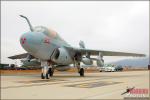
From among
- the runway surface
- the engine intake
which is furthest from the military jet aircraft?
the runway surface

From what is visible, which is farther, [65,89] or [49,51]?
[49,51]

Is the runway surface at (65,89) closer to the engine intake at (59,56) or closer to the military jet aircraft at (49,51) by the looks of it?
the military jet aircraft at (49,51)

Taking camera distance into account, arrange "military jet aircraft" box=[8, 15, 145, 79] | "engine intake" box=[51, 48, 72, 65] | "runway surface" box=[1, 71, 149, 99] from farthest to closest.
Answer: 1. "engine intake" box=[51, 48, 72, 65]
2. "military jet aircraft" box=[8, 15, 145, 79]
3. "runway surface" box=[1, 71, 149, 99]

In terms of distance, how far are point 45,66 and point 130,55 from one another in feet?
43.6

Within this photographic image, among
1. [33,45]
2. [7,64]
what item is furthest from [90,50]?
[7,64]

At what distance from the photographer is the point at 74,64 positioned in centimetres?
2744

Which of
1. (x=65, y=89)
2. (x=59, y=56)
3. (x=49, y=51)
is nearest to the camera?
(x=65, y=89)

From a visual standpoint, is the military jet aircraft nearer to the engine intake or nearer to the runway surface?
the engine intake

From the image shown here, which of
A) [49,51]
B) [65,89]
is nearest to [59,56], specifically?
[49,51]

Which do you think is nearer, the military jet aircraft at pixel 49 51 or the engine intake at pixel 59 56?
the military jet aircraft at pixel 49 51

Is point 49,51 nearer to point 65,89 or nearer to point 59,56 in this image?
point 59,56

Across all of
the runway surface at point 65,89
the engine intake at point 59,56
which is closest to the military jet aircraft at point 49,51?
the engine intake at point 59,56

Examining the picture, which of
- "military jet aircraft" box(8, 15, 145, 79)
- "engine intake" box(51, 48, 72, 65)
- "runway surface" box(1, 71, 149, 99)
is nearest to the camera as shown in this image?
"runway surface" box(1, 71, 149, 99)

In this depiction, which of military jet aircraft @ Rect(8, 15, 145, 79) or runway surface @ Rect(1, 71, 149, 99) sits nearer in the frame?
runway surface @ Rect(1, 71, 149, 99)
